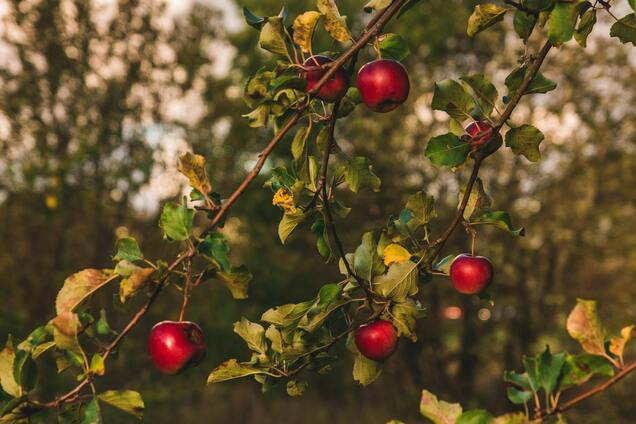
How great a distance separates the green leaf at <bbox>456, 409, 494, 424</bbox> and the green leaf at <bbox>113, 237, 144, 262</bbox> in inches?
22.8

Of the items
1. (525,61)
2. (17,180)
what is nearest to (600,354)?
(525,61)

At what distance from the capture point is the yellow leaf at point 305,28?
3.63 feet

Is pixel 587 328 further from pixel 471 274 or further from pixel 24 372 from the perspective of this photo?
pixel 24 372

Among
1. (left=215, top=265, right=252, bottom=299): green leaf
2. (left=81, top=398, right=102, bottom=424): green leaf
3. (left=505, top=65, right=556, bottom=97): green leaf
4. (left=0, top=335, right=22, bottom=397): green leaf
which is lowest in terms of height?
(left=0, top=335, right=22, bottom=397): green leaf

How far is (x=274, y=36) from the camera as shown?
3.65 ft

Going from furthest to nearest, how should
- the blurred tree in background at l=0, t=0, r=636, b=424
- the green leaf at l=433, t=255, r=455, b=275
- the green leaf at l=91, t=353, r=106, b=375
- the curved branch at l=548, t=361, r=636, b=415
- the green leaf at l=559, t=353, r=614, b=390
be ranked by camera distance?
the blurred tree in background at l=0, t=0, r=636, b=424
the green leaf at l=433, t=255, r=455, b=275
the green leaf at l=91, t=353, r=106, b=375
the green leaf at l=559, t=353, r=614, b=390
the curved branch at l=548, t=361, r=636, b=415

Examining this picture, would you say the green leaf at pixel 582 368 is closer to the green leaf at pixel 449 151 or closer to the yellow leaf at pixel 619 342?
the yellow leaf at pixel 619 342

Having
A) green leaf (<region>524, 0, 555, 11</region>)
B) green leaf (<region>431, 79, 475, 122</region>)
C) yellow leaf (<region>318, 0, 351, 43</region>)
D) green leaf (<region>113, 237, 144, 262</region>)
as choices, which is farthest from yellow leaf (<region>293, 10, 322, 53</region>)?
green leaf (<region>113, 237, 144, 262</region>)

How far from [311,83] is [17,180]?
5.59 metres

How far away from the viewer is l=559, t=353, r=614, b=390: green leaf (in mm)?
840

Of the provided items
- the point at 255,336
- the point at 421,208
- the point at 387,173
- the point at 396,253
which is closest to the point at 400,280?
the point at 396,253

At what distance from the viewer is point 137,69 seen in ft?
22.6

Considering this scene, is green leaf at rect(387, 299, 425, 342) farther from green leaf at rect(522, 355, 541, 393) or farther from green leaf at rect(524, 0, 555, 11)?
green leaf at rect(524, 0, 555, 11)

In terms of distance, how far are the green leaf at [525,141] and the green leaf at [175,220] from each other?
619 mm
